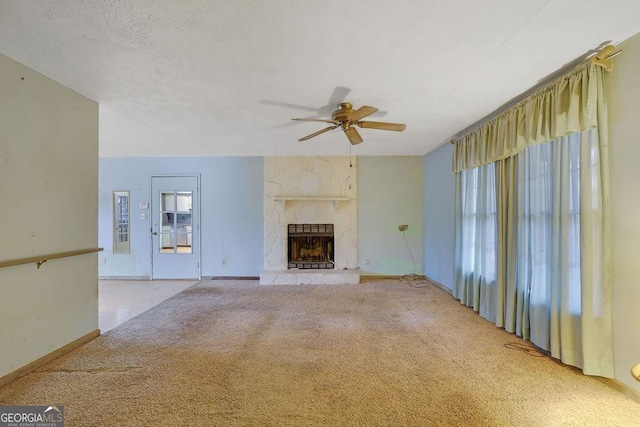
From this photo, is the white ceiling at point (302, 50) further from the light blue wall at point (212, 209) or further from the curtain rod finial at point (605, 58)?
the light blue wall at point (212, 209)

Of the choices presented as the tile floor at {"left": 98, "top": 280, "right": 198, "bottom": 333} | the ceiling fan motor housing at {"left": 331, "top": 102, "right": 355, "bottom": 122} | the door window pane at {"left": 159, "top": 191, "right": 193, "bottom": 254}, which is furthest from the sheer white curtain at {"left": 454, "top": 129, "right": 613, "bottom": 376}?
the door window pane at {"left": 159, "top": 191, "right": 193, "bottom": 254}

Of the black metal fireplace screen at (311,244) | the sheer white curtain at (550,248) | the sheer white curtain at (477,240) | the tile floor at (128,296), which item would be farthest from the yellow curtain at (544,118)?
the tile floor at (128,296)

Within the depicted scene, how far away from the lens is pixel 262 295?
4.32m

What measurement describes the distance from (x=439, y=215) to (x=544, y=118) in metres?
2.58

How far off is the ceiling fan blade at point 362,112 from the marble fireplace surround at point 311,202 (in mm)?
2681

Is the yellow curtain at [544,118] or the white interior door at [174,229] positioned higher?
the yellow curtain at [544,118]

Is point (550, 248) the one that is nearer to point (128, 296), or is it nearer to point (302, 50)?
point (302, 50)

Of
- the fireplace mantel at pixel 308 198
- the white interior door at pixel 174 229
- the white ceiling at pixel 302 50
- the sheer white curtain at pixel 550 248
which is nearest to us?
the white ceiling at pixel 302 50

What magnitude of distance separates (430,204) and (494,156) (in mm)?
2164

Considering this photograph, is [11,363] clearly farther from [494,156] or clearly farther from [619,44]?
[619,44]

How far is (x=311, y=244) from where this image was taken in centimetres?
545

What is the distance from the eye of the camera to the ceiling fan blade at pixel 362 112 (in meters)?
2.41

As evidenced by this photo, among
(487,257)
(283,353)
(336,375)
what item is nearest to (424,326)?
(487,257)
